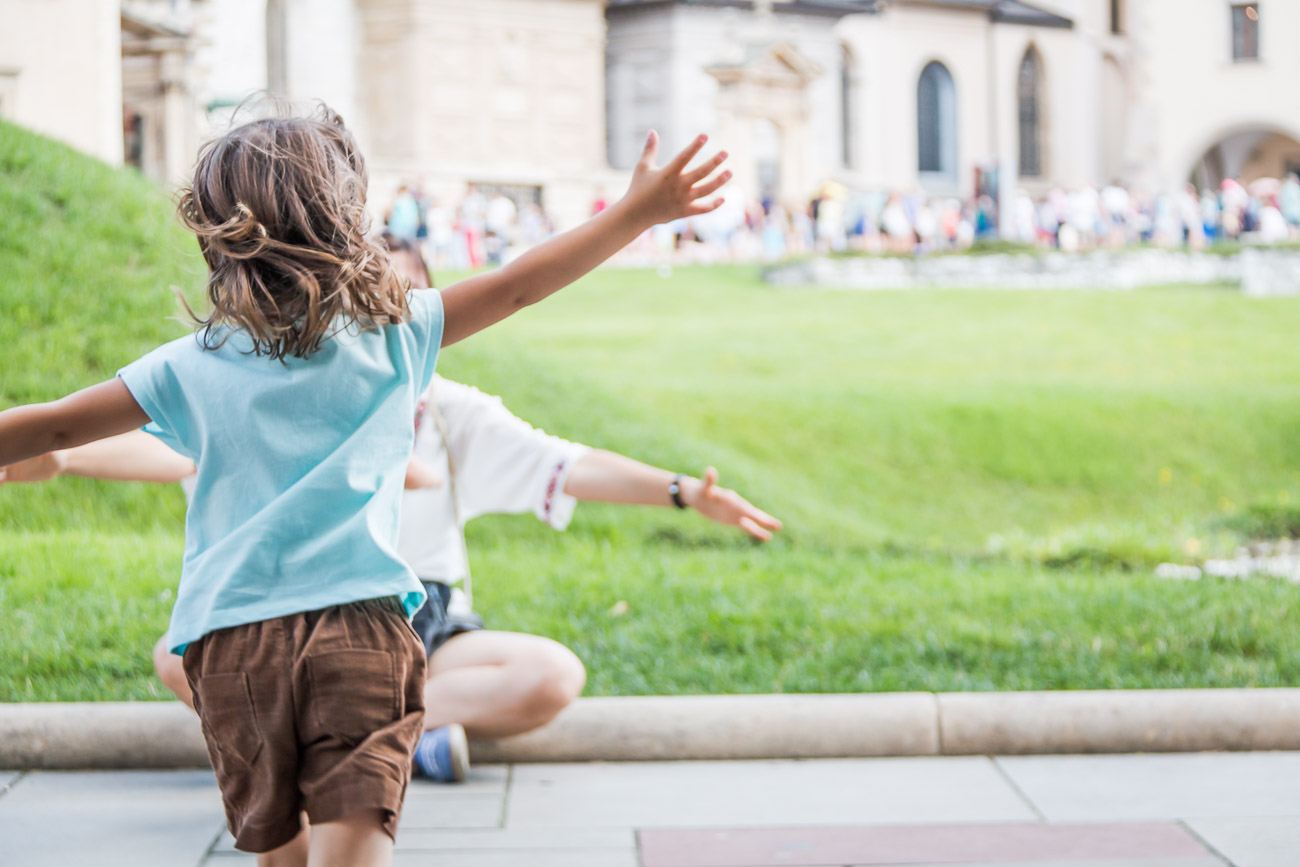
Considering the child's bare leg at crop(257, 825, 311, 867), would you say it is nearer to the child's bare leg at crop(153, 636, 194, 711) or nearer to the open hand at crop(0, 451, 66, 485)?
the open hand at crop(0, 451, 66, 485)

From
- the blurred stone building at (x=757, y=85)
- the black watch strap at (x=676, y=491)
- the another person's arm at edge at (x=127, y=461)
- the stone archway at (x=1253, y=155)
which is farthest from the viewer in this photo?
the stone archway at (x=1253, y=155)

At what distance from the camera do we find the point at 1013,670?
5008mm

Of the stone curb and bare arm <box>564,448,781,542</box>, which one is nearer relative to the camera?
bare arm <box>564,448,781,542</box>

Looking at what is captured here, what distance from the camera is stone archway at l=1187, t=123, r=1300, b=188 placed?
5088 centimetres

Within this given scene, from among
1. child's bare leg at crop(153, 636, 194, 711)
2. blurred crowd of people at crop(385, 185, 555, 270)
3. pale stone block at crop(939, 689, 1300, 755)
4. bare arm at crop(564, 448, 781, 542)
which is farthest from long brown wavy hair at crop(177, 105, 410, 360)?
blurred crowd of people at crop(385, 185, 555, 270)

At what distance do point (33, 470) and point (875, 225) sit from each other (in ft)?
107

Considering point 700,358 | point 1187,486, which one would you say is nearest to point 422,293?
point 1187,486

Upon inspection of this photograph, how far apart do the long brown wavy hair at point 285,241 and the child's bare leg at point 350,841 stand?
0.71 m

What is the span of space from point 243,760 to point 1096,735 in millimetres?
2987

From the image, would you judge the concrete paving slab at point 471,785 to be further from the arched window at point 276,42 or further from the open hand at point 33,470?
the arched window at point 276,42

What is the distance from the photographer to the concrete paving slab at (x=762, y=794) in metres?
3.79

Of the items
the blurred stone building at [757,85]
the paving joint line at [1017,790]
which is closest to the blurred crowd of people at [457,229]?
the blurred stone building at [757,85]

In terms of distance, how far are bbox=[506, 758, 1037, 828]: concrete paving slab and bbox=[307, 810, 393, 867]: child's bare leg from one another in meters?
1.62

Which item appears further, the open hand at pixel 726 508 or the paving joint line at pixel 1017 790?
the paving joint line at pixel 1017 790
